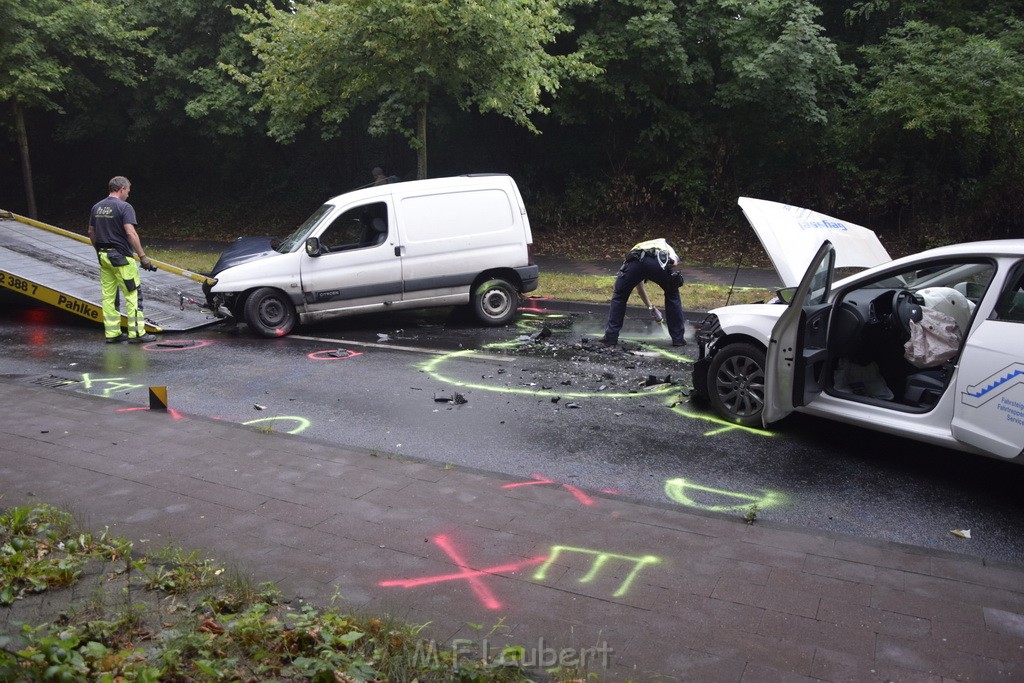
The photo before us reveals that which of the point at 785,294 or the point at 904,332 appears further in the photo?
the point at 785,294

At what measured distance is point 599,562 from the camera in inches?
173

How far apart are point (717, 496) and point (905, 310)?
210 cm

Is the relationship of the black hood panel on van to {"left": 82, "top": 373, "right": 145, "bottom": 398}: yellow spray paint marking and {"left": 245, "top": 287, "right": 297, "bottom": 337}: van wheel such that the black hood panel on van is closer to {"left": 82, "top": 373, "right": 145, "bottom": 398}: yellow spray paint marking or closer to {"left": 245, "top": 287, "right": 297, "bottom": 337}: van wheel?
{"left": 245, "top": 287, "right": 297, "bottom": 337}: van wheel

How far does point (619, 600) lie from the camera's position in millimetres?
3994

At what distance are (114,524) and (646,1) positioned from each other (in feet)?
54.2

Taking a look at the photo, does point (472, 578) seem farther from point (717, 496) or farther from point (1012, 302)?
point (1012, 302)

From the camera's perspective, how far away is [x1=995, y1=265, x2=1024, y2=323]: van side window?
530 centimetres

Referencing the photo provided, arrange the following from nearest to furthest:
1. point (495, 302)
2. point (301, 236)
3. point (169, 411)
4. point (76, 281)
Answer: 1. point (169, 411)
2. point (301, 236)
3. point (495, 302)
4. point (76, 281)

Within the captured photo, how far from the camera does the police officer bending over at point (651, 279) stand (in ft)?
32.4

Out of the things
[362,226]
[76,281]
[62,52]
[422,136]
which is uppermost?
[62,52]

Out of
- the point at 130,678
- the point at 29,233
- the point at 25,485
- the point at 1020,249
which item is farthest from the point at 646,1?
the point at 130,678

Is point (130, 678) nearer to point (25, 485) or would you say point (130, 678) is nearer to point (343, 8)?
point (25, 485)

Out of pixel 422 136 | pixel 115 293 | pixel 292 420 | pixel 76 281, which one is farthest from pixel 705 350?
pixel 422 136

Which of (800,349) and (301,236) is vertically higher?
(301,236)
